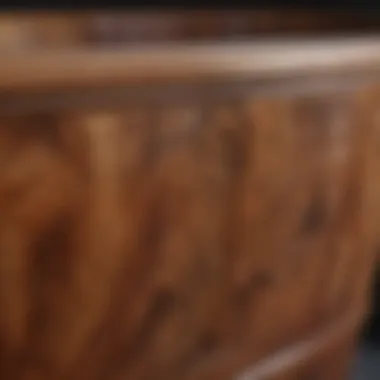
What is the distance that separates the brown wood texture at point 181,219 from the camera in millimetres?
784

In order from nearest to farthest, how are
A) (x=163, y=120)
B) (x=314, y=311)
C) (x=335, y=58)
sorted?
(x=163, y=120), (x=335, y=58), (x=314, y=311)

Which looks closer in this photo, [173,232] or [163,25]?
[173,232]

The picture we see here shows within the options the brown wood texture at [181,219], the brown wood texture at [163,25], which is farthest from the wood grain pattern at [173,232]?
the brown wood texture at [163,25]

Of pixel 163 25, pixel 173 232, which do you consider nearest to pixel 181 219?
pixel 173 232

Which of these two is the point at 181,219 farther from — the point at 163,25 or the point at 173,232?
the point at 163,25

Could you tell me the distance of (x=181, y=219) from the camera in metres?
0.91

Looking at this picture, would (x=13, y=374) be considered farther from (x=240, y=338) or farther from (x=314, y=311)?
(x=314, y=311)

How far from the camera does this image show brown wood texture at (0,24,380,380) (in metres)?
0.78

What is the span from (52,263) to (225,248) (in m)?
0.24

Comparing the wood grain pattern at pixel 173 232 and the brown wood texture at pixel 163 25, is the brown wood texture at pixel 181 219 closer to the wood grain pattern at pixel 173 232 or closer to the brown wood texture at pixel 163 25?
the wood grain pattern at pixel 173 232

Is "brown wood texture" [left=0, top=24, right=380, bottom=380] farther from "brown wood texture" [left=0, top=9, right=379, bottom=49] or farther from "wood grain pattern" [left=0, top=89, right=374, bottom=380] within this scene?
"brown wood texture" [left=0, top=9, right=379, bottom=49]

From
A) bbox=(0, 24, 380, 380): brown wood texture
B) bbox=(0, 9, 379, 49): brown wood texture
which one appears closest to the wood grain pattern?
bbox=(0, 24, 380, 380): brown wood texture

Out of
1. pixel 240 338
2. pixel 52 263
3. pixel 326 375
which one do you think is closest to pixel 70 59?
pixel 52 263

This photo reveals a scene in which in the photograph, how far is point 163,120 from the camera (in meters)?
0.85
